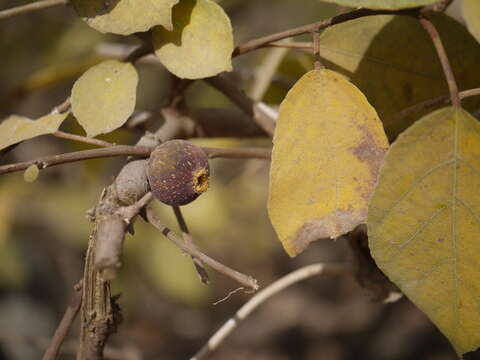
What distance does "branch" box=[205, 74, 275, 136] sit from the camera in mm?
638

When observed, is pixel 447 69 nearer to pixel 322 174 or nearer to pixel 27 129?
pixel 322 174

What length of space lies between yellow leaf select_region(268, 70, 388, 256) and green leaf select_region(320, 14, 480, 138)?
0.10m

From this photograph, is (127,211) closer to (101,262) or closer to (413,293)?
(101,262)

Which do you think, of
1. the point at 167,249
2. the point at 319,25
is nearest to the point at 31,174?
the point at 319,25

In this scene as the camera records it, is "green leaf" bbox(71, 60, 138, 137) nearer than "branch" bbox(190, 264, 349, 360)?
Yes

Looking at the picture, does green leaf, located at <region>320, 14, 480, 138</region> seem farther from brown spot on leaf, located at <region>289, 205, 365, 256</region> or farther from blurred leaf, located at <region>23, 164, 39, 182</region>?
blurred leaf, located at <region>23, 164, 39, 182</region>

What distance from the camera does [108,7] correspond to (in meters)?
0.52

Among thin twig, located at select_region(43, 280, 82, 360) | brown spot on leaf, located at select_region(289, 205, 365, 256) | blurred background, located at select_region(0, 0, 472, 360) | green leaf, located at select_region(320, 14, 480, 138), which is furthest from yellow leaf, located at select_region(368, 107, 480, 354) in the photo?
blurred background, located at select_region(0, 0, 472, 360)

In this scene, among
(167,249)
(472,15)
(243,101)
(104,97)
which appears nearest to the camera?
(472,15)

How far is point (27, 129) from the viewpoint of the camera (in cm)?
52

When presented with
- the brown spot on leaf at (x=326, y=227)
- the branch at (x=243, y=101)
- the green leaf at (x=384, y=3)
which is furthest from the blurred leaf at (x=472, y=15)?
the branch at (x=243, y=101)

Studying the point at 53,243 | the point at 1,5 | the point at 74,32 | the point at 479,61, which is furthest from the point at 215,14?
the point at 53,243

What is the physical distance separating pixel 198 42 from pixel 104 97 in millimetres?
91

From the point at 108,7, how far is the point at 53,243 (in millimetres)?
1300
